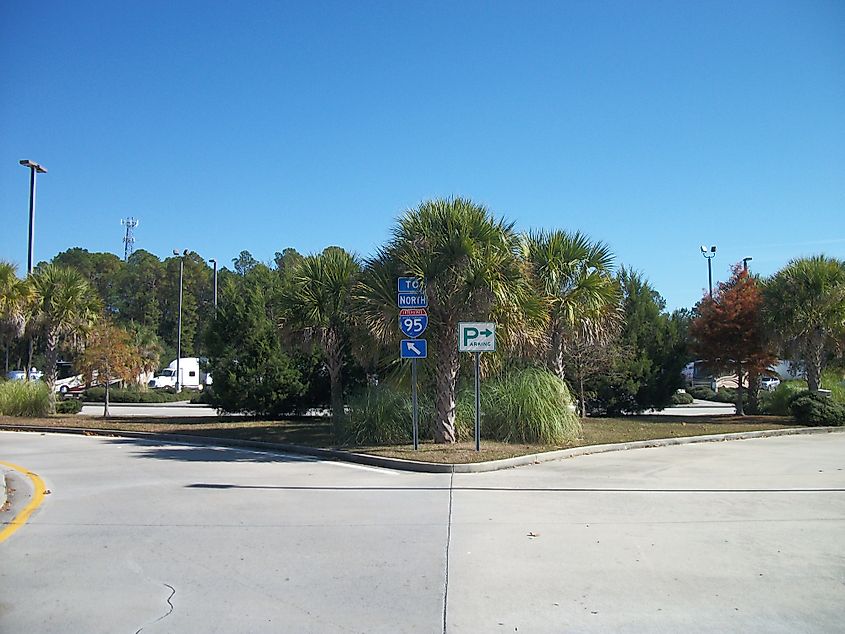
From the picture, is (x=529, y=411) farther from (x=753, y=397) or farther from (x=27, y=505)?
(x=753, y=397)

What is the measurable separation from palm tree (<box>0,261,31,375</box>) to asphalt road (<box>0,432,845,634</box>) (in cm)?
1523

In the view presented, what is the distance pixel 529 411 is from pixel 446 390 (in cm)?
208

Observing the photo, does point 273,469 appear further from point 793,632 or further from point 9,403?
point 9,403

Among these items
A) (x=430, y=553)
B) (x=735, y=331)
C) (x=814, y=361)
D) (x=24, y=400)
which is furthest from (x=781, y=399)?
(x=24, y=400)

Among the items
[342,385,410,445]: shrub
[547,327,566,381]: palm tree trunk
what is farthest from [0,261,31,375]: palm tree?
[547,327,566,381]: palm tree trunk

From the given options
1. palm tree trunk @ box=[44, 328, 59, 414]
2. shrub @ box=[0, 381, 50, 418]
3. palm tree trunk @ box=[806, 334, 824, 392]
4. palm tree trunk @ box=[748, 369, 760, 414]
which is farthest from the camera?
palm tree trunk @ box=[748, 369, 760, 414]

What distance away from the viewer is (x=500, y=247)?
54.7 feet

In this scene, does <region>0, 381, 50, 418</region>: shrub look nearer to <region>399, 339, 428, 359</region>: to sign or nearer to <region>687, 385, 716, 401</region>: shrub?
<region>399, 339, 428, 359</region>: to sign

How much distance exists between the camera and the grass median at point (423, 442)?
15875 mm

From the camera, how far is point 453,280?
16359 millimetres

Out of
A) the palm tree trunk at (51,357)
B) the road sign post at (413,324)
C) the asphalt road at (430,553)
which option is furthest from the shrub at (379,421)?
the palm tree trunk at (51,357)

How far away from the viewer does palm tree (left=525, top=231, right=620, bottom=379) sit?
2144 centimetres

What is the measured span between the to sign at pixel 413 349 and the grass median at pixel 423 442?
2040 millimetres

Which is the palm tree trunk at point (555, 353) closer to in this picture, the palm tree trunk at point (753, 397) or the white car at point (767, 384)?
the palm tree trunk at point (753, 397)
